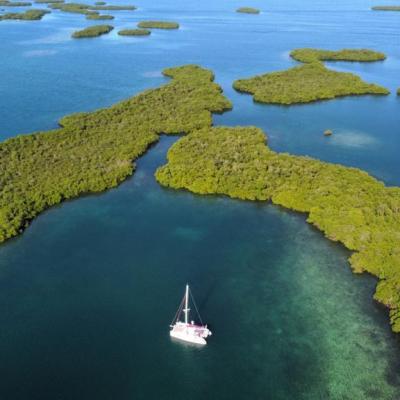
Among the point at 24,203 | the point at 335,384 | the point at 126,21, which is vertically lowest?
the point at 335,384

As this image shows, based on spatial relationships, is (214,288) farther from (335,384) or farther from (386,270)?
(386,270)

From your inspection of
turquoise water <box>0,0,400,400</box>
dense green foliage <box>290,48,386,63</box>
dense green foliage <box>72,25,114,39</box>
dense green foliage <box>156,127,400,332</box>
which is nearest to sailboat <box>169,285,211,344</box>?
turquoise water <box>0,0,400,400</box>

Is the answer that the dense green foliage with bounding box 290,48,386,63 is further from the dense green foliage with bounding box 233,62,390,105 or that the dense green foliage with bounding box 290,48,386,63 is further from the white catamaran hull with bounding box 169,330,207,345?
the white catamaran hull with bounding box 169,330,207,345

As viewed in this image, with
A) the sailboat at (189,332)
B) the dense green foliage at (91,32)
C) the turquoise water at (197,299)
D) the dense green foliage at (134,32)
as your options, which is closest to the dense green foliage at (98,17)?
the dense green foliage at (91,32)

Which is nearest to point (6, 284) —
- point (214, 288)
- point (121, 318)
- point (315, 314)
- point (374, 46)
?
point (121, 318)

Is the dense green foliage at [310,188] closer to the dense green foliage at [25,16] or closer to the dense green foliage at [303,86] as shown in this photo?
the dense green foliage at [303,86]

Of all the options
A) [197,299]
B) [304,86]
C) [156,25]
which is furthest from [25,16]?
[197,299]

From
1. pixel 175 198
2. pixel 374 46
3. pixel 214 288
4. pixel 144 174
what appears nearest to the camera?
pixel 214 288
